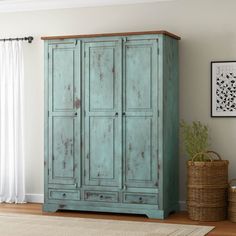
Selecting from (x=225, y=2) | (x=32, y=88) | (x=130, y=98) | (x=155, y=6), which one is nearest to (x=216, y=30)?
(x=225, y=2)

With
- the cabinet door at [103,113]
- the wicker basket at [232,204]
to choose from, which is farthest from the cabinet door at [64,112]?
the wicker basket at [232,204]

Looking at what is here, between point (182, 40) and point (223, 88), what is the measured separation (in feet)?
2.43

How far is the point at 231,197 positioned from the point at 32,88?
9.47ft

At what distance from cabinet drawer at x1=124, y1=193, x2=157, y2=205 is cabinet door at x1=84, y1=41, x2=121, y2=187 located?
19 cm

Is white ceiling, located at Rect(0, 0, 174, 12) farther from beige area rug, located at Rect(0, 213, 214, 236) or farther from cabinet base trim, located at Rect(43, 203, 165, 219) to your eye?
beige area rug, located at Rect(0, 213, 214, 236)

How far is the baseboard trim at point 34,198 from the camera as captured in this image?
304 inches

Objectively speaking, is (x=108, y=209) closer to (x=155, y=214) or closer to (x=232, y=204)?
(x=155, y=214)

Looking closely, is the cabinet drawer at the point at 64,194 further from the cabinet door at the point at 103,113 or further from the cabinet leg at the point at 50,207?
the cabinet door at the point at 103,113

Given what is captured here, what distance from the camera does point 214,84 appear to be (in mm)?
6953

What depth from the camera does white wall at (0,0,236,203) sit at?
22.7 ft

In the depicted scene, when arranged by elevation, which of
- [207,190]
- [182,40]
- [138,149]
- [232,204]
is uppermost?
[182,40]

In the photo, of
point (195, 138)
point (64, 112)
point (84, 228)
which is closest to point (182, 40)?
point (195, 138)

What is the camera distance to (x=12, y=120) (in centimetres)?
775

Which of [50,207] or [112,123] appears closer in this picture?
[112,123]
